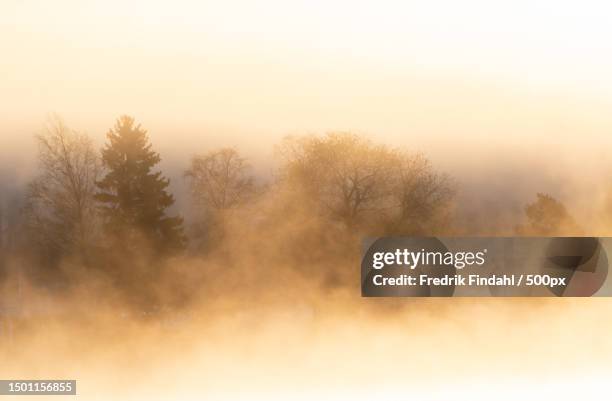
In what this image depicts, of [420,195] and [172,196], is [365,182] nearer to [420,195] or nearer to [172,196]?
[420,195]

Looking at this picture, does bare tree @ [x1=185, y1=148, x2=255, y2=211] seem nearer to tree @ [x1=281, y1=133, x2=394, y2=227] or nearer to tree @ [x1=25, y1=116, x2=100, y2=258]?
tree @ [x1=281, y1=133, x2=394, y2=227]

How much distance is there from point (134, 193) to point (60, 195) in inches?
26.0

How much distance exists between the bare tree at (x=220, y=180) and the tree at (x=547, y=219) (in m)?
2.62

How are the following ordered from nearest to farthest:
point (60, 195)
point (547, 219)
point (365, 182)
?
point (60, 195) < point (365, 182) < point (547, 219)

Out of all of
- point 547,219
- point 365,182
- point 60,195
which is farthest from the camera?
point 547,219

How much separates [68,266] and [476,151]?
3908 mm

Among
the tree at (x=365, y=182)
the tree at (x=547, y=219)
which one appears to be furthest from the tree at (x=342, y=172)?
the tree at (x=547, y=219)

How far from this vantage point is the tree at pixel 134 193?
5.50 meters

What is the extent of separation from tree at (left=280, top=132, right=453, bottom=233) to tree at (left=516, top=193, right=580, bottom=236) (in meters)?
0.82

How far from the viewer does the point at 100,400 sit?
219 inches

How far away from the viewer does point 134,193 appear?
5.53 m

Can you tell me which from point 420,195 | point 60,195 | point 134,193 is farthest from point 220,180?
point 420,195

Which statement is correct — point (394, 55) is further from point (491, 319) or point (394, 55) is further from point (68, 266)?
point (68, 266)

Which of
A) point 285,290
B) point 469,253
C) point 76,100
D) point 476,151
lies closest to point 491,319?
point 469,253
